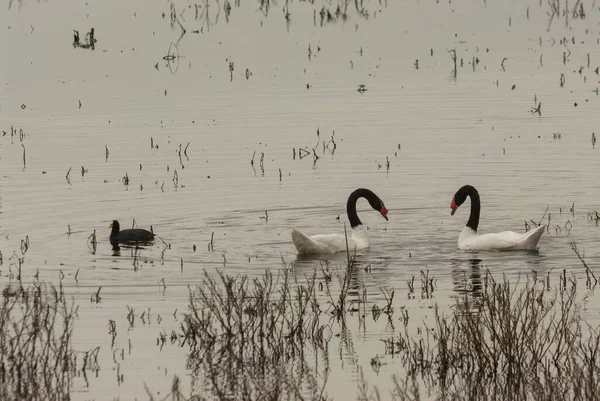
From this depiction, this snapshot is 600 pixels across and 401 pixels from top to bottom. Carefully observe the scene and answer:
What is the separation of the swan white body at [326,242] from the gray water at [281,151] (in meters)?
0.17

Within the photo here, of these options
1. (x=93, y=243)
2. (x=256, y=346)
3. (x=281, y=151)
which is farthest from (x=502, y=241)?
(x=281, y=151)

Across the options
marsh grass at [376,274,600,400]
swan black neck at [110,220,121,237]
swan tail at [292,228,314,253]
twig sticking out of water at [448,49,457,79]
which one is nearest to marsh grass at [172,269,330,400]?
marsh grass at [376,274,600,400]

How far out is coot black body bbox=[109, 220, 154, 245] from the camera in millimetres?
18016

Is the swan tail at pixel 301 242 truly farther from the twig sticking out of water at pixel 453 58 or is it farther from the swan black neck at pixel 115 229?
the twig sticking out of water at pixel 453 58

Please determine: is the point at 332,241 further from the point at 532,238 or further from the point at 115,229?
the point at 115,229

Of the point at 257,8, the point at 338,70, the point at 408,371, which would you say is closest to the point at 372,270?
the point at 408,371

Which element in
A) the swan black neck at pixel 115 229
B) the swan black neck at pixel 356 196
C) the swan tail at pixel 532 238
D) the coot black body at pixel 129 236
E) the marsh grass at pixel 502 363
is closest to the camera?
the marsh grass at pixel 502 363

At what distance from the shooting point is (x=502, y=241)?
17531 mm

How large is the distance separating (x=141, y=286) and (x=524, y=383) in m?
5.89

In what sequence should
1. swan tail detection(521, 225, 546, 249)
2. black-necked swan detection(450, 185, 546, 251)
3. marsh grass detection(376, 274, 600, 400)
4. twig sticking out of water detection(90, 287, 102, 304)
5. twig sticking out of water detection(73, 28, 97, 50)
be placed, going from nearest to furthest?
marsh grass detection(376, 274, 600, 400) → twig sticking out of water detection(90, 287, 102, 304) → swan tail detection(521, 225, 546, 249) → black-necked swan detection(450, 185, 546, 251) → twig sticking out of water detection(73, 28, 97, 50)

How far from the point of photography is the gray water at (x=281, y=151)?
16078 millimetres

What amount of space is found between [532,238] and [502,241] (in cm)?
50

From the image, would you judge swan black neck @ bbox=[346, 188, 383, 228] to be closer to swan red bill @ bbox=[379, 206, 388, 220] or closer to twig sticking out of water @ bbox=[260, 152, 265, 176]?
swan red bill @ bbox=[379, 206, 388, 220]

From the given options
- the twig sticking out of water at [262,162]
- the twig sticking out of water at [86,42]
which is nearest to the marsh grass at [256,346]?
the twig sticking out of water at [262,162]
